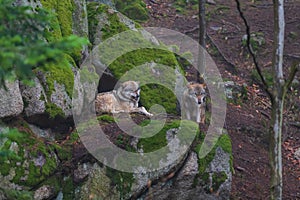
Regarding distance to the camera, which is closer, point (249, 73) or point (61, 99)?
point (61, 99)

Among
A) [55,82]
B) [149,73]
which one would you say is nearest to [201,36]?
[149,73]

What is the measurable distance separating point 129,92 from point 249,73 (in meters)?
6.50

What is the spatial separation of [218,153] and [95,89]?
3.11 m

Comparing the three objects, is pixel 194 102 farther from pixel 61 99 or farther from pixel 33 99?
pixel 33 99

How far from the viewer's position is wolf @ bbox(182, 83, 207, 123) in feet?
33.5

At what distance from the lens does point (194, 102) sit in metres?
10.2

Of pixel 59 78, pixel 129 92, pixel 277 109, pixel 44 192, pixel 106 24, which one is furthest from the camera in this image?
pixel 106 24

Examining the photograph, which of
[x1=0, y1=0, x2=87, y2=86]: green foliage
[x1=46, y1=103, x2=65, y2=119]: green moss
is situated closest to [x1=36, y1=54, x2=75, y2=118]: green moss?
[x1=46, y1=103, x2=65, y2=119]: green moss

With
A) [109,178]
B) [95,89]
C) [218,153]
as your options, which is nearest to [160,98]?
[95,89]

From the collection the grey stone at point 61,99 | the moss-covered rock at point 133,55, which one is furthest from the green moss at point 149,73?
the grey stone at point 61,99

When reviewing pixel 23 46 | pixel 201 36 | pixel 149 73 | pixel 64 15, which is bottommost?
pixel 149 73

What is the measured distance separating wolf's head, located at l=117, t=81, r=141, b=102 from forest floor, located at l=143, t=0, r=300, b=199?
279 cm

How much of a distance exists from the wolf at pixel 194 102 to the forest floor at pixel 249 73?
1.49 metres

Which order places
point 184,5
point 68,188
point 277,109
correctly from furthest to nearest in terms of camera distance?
point 184,5 < point 68,188 < point 277,109
